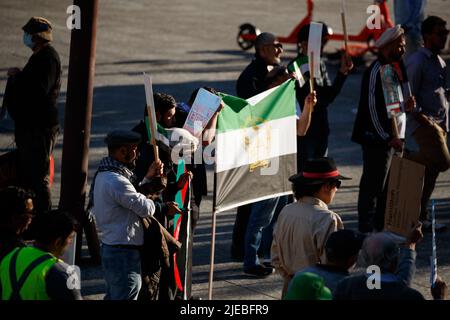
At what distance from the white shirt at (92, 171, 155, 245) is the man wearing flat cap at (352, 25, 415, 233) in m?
3.13

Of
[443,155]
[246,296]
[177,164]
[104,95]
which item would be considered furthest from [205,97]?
[104,95]

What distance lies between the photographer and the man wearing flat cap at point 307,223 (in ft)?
21.4

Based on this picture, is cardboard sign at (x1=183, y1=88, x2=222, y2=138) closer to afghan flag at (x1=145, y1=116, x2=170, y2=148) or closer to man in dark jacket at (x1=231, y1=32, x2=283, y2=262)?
afghan flag at (x1=145, y1=116, x2=170, y2=148)

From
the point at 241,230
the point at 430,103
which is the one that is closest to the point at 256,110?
the point at 241,230

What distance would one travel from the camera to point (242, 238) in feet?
30.3

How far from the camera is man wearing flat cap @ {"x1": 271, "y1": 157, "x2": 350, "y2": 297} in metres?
6.52

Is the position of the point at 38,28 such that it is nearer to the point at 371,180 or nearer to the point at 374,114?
the point at 374,114

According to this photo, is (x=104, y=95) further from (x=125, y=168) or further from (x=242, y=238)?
(x=125, y=168)

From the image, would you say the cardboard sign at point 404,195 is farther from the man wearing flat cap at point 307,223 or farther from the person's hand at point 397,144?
the man wearing flat cap at point 307,223

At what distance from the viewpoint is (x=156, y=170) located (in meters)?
7.27

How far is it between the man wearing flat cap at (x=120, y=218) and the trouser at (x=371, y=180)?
3119mm

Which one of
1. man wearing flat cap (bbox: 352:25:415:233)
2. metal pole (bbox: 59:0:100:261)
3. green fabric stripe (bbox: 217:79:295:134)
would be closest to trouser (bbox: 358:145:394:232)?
man wearing flat cap (bbox: 352:25:415:233)

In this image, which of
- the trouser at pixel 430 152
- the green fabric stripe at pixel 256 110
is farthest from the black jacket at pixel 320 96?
the trouser at pixel 430 152

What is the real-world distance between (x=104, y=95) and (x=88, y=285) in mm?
7218
